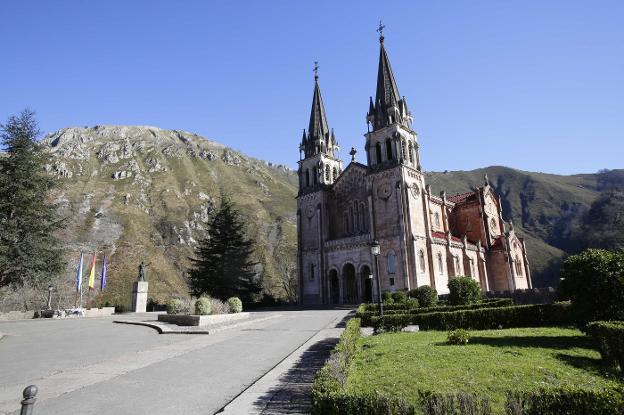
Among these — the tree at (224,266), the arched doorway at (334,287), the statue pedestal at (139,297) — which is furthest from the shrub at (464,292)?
the statue pedestal at (139,297)

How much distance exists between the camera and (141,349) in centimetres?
1465

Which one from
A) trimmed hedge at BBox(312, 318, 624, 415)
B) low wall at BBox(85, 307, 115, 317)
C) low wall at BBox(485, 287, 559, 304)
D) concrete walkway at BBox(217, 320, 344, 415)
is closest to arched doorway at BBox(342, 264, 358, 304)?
low wall at BBox(485, 287, 559, 304)

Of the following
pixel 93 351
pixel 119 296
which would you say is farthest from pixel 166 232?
pixel 93 351

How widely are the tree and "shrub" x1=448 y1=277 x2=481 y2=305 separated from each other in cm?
3006

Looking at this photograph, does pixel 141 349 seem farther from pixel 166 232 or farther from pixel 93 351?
pixel 166 232

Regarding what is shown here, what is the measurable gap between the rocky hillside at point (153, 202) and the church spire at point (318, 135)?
35.6 meters

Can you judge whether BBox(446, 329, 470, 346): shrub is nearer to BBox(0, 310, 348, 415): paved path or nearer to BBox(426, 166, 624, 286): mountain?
BBox(0, 310, 348, 415): paved path

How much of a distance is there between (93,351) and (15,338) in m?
8.55

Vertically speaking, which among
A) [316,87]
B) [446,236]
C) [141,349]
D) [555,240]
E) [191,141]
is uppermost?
[191,141]

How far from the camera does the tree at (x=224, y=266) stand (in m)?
47.9

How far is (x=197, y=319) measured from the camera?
21812 millimetres

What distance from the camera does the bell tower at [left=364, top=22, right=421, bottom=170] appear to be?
44500 mm

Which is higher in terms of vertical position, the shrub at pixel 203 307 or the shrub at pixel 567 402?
the shrub at pixel 203 307

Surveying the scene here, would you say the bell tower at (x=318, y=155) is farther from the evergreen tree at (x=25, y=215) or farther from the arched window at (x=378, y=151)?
the evergreen tree at (x=25, y=215)
